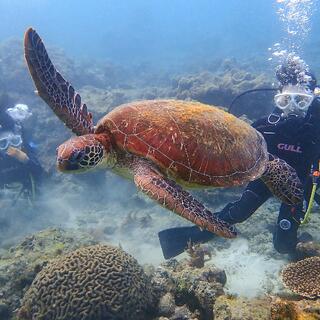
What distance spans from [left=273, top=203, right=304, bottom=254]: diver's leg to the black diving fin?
118 centimetres

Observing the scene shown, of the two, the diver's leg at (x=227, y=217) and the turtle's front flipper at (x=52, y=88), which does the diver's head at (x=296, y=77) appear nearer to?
the diver's leg at (x=227, y=217)

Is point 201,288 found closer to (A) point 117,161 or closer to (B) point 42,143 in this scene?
(A) point 117,161

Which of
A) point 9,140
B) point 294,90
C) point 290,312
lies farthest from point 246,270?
point 9,140

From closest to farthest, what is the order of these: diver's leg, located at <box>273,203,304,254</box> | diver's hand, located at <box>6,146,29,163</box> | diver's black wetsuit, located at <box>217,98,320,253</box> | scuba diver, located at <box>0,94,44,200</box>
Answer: diver's black wetsuit, located at <box>217,98,320,253</box>, diver's leg, located at <box>273,203,304,254</box>, diver's hand, located at <box>6,146,29,163</box>, scuba diver, located at <box>0,94,44,200</box>

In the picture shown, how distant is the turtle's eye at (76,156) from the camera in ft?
10.3

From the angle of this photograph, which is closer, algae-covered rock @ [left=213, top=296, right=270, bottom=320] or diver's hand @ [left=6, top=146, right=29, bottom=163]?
algae-covered rock @ [left=213, top=296, right=270, bottom=320]

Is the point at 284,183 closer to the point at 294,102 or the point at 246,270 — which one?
the point at 294,102

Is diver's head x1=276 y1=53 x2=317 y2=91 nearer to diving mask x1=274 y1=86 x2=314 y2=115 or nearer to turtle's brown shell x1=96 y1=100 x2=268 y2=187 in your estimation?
diving mask x1=274 y1=86 x2=314 y2=115

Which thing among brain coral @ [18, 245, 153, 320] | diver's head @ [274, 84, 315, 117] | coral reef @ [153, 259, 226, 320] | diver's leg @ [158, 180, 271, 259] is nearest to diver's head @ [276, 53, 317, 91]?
diver's head @ [274, 84, 315, 117]

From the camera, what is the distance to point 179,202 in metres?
2.93

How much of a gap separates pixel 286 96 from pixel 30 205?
7550 millimetres

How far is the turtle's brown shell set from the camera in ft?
11.1

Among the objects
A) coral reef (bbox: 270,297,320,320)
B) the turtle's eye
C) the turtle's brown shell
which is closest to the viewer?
coral reef (bbox: 270,297,320,320)

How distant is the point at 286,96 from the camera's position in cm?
570
